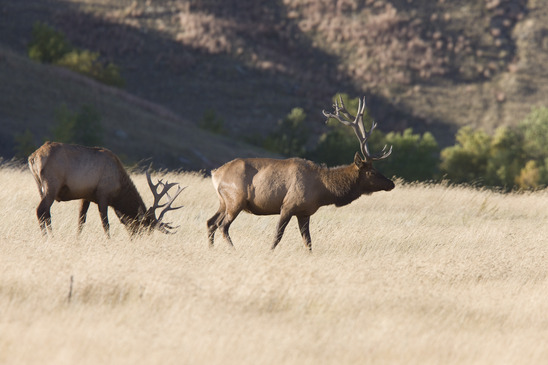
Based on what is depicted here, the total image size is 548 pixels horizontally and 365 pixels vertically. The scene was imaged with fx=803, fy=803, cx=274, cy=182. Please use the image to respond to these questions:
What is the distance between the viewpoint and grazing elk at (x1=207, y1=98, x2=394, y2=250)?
1089cm

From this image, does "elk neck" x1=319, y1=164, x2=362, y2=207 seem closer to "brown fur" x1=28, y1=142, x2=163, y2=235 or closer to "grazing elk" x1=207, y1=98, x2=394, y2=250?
"grazing elk" x1=207, y1=98, x2=394, y2=250

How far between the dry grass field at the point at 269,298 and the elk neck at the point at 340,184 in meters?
0.75

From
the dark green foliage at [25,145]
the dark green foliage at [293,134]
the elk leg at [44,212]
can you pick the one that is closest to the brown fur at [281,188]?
the elk leg at [44,212]

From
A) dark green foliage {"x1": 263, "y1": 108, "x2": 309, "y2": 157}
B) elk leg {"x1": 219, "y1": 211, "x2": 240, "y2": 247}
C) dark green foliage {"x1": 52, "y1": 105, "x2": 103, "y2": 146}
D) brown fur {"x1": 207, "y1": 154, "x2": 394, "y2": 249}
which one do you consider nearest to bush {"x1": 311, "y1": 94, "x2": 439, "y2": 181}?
dark green foliage {"x1": 263, "y1": 108, "x2": 309, "y2": 157}

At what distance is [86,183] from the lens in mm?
11055

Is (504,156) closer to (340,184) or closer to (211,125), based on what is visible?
(211,125)

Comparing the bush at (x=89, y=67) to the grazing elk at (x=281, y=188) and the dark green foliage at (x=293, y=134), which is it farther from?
the grazing elk at (x=281, y=188)

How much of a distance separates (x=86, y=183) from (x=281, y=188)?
2.69m

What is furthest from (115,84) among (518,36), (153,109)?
(518,36)

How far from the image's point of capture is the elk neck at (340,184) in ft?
36.6

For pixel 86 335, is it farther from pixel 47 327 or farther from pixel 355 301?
pixel 355 301

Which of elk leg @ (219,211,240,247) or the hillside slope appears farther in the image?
the hillside slope

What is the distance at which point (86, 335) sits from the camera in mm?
6387

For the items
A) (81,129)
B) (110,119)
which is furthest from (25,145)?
(110,119)
